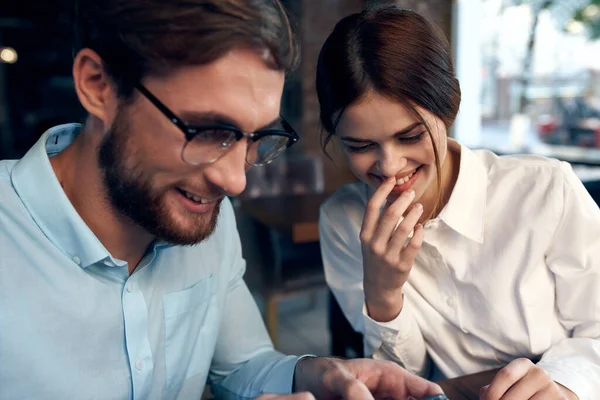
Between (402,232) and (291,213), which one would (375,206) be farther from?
(291,213)

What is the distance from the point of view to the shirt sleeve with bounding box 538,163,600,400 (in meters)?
1.26

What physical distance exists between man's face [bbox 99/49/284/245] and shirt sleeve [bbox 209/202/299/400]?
1.14ft

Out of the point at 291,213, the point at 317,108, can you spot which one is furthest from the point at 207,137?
the point at 291,213

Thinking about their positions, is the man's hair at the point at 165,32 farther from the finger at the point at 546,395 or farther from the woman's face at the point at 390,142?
the finger at the point at 546,395

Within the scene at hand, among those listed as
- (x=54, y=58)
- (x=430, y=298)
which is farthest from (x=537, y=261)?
(x=54, y=58)

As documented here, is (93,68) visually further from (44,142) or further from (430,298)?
(430,298)

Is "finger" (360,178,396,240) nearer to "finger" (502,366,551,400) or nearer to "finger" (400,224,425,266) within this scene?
"finger" (400,224,425,266)

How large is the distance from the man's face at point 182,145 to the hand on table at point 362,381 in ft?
1.11

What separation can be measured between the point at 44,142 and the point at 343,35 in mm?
655

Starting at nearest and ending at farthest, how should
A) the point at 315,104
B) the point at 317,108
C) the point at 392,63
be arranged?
the point at 392,63, the point at 317,108, the point at 315,104

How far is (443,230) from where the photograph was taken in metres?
1.41

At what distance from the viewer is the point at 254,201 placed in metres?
3.21

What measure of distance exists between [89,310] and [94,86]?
1.28 ft

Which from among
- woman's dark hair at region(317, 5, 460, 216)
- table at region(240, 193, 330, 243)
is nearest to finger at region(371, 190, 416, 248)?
woman's dark hair at region(317, 5, 460, 216)
